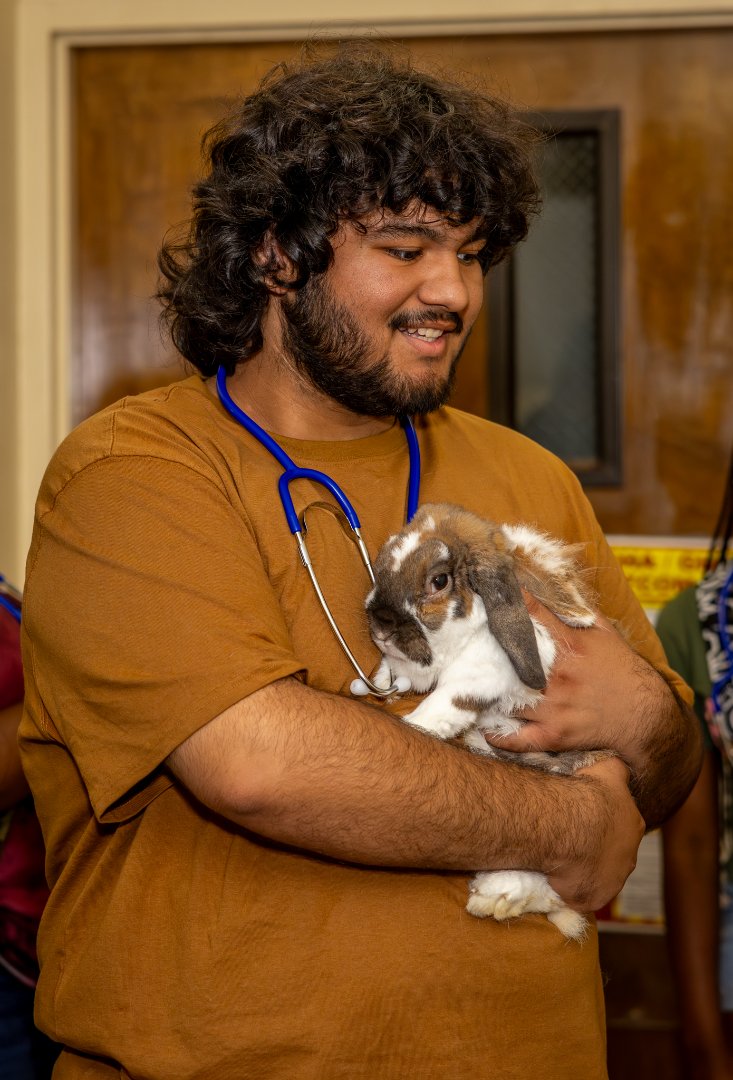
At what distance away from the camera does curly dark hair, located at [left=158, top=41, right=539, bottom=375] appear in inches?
71.4

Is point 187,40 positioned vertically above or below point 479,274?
above

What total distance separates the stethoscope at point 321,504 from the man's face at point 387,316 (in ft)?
0.42

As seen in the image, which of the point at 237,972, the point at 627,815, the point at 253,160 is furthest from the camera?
the point at 253,160

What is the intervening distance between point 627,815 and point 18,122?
256cm

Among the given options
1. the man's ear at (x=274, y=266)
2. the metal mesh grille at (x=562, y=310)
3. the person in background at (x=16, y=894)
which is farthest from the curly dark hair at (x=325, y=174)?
the metal mesh grille at (x=562, y=310)

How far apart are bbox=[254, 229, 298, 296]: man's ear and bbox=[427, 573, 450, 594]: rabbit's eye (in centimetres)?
56

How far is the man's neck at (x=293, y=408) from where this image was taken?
6.11 ft

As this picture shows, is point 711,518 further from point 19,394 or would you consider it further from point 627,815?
point 19,394

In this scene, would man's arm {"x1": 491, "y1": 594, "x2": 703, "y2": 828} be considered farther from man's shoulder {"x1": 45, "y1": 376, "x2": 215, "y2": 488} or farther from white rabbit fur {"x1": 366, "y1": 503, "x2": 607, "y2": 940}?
man's shoulder {"x1": 45, "y1": 376, "x2": 215, "y2": 488}

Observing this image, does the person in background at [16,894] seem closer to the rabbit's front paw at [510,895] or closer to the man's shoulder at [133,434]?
the man's shoulder at [133,434]

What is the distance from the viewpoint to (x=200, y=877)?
156cm

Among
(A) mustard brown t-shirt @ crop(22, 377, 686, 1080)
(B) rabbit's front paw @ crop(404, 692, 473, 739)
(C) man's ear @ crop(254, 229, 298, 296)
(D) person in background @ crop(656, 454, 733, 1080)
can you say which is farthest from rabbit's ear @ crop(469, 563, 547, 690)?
(D) person in background @ crop(656, 454, 733, 1080)

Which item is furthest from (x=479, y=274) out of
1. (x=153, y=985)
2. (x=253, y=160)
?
(x=153, y=985)

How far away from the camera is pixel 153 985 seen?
155 cm
